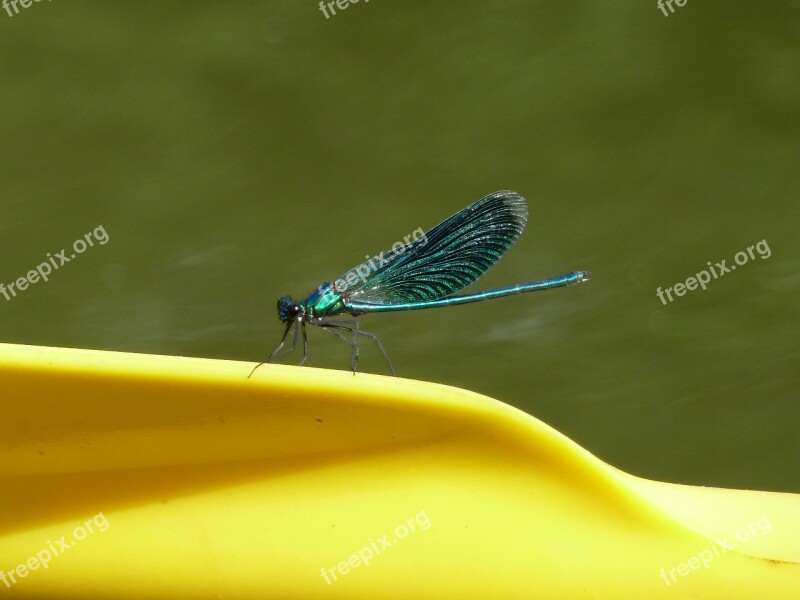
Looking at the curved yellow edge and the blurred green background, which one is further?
the blurred green background

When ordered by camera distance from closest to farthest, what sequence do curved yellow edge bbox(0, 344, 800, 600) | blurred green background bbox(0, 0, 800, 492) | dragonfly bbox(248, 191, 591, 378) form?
curved yellow edge bbox(0, 344, 800, 600) < dragonfly bbox(248, 191, 591, 378) < blurred green background bbox(0, 0, 800, 492)

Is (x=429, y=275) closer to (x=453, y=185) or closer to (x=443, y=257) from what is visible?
(x=443, y=257)

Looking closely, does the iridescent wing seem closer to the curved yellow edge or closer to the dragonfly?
the dragonfly

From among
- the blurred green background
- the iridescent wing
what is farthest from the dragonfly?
the blurred green background

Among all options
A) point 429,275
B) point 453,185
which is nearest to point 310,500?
point 429,275

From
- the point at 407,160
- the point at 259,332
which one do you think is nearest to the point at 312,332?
the point at 259,332
